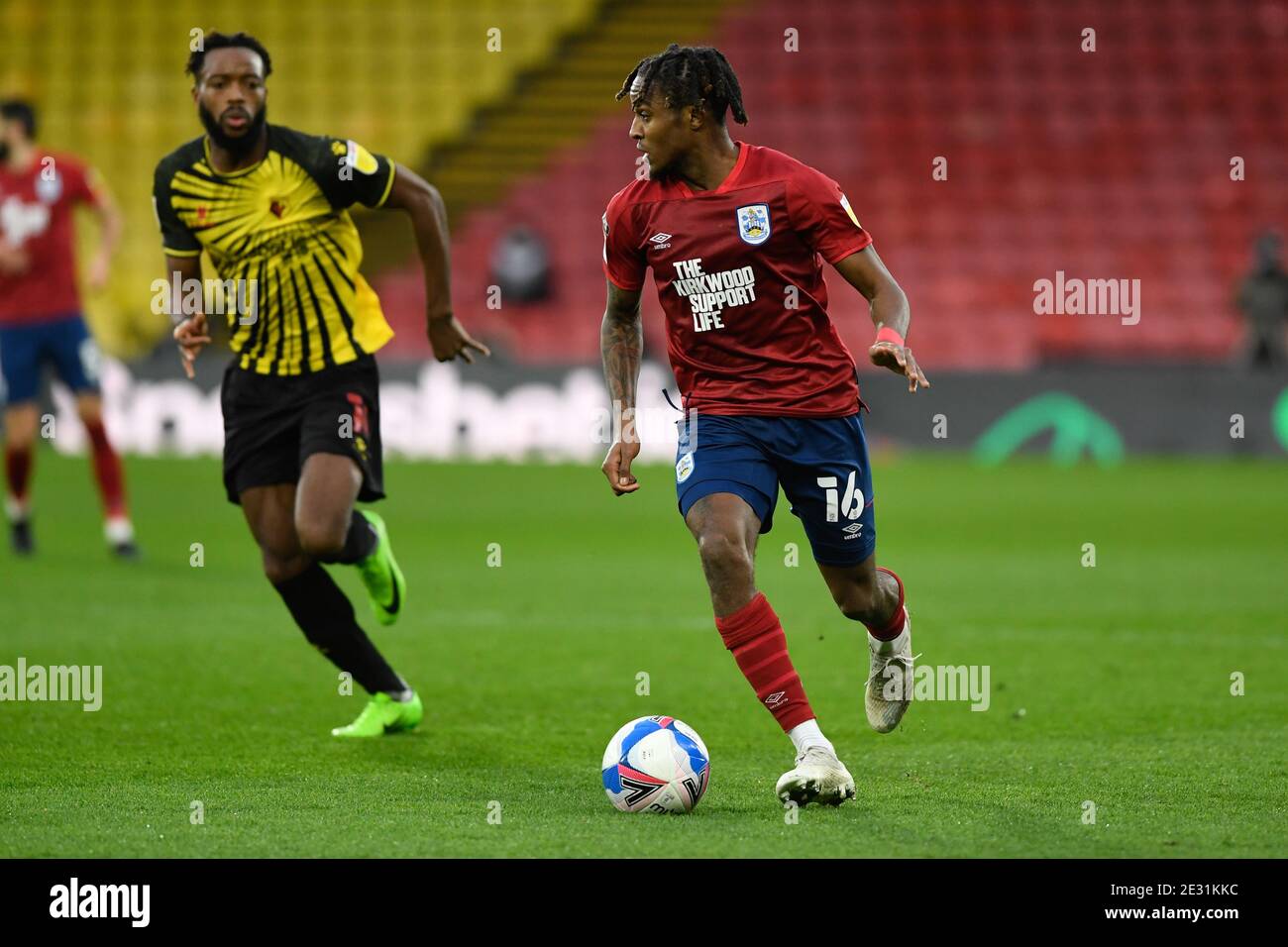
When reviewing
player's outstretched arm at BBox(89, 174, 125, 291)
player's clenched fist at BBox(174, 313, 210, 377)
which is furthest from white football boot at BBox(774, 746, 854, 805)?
player's outstretched arm at BBox(89, 174, 125, 291)

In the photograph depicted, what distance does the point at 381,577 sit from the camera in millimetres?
6762

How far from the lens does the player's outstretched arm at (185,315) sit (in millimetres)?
6102

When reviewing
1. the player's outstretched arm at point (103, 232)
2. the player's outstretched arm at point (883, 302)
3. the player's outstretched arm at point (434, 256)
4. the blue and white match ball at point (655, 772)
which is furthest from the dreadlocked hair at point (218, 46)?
the player's outstretched arm at point (103, 232)

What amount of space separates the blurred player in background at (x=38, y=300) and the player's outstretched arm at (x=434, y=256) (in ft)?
17.3

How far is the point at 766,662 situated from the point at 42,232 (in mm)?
7718

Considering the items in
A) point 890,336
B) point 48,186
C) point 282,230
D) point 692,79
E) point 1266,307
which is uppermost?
point 1266,307

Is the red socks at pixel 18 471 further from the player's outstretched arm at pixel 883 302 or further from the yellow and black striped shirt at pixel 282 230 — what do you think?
the player's outstretched arm at pixel 883 302

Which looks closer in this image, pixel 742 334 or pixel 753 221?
pixel 753 221

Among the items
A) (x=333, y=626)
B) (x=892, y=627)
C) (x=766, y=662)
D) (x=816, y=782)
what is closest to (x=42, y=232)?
(x=333, y=626)

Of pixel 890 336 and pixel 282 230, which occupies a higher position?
pixel 282 230

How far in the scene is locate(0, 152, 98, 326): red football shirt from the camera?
11438 millimetres

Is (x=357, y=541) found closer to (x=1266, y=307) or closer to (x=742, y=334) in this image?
→ (x=742, y=334)

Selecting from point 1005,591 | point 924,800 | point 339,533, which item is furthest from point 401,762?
point 1005,591

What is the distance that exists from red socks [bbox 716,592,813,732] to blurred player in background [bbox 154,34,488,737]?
5.33ft
